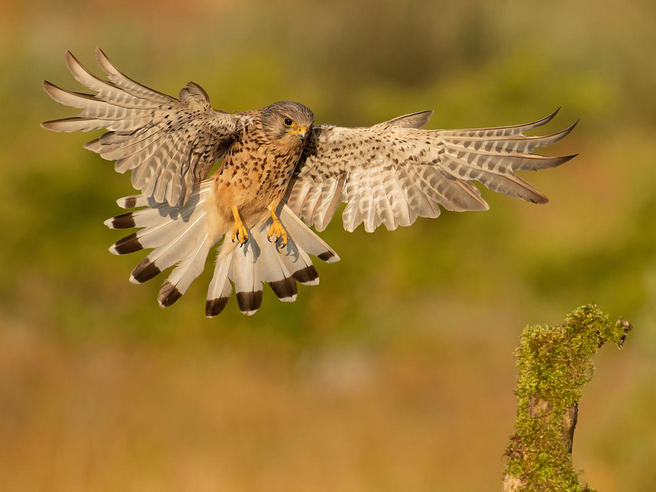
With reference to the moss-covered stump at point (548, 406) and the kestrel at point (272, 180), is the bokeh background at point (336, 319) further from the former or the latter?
the moss-covered stump at point (548, 406)

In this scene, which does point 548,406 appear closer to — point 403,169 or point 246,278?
point 403,169

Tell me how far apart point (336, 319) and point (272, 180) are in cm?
737

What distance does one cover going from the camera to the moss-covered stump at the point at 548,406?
2.79 m

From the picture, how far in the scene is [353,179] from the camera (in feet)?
15.6

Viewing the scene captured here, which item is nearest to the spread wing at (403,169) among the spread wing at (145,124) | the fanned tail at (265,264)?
the fanned tail at (265,264)

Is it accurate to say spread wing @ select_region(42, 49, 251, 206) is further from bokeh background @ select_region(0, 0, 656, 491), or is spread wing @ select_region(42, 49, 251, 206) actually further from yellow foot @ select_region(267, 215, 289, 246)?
bokeh background @ select_region(0, 0, 656, 491)

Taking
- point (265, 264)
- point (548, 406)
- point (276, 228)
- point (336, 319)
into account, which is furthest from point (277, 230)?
point (336, 319)

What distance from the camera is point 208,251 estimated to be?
4746 millimetres

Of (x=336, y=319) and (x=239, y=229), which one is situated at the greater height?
(x=336, y=319)

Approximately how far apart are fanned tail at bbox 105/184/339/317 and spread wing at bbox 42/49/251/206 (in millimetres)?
477

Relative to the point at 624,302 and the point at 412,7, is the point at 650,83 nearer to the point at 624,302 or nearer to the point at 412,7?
the point at 412,7

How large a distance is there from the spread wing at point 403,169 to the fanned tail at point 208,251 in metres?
0.20

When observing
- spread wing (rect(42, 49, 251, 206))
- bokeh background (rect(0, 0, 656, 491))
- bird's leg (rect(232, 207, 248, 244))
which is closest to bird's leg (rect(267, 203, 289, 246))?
bird's leg (rect(232, 207, 248, 244))

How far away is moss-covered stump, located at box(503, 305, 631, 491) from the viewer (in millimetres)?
2787
